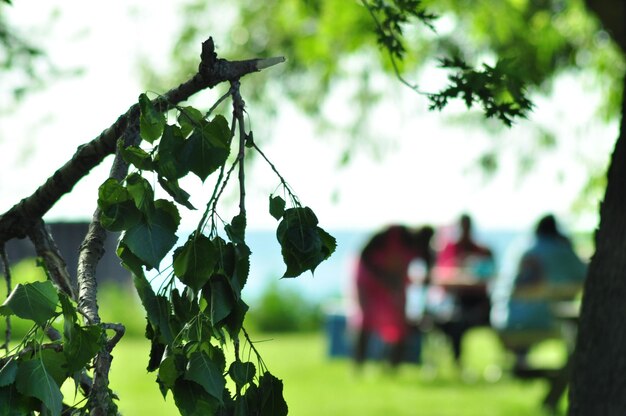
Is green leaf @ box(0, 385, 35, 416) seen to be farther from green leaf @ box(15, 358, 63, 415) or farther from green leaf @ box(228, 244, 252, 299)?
green leaf @ box(228, 244, 252, 299)

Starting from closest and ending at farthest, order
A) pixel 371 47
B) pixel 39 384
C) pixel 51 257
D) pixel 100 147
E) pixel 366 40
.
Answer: pixel 39 384, pixel 100 147, pixel 51 257, pixel 366 40, pixel 371 47

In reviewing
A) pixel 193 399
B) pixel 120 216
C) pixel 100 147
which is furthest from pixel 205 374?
pixel 100 147

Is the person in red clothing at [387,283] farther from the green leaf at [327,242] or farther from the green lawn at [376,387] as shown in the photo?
the green leaf at [327,242]

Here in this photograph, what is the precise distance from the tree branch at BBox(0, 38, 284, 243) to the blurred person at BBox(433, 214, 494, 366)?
9.98m

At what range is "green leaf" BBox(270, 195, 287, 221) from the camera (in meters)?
2.01

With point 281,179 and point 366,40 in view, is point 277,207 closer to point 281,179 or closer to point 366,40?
point 281,179

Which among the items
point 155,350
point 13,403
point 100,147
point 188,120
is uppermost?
point 100,147

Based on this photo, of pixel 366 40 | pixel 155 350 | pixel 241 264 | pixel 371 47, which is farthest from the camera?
pixel 371 47

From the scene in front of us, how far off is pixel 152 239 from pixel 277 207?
0.25 meters

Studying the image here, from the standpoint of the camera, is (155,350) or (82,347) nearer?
(82,347)

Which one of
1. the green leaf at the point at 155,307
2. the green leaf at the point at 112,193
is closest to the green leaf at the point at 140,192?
the green leaf at the point at 112,193

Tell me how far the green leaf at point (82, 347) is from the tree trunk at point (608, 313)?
204 centimetres

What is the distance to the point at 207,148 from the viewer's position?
1938 millimetres

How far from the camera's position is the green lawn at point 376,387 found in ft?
31.5
